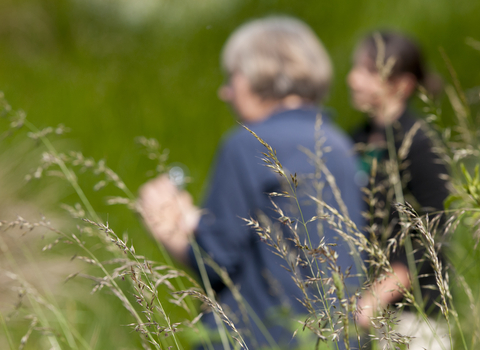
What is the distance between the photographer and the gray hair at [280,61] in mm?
1847

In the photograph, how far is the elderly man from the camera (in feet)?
5.23

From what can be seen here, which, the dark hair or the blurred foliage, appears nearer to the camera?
the dark hair

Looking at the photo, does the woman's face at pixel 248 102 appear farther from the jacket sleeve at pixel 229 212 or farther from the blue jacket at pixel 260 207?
the jacket sleeve at pixel 229 212

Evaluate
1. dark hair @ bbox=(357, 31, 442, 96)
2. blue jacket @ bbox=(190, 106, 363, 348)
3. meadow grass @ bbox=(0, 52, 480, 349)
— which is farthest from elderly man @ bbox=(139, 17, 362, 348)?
dark hair @ bbox=(357, 31, 442, 96)

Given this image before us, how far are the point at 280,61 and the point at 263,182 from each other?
0.58m

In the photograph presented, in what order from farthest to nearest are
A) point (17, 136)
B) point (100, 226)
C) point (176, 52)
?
point (176, 52) < point (17, 136) < point (100, 226)

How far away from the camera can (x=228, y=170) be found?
1686mm

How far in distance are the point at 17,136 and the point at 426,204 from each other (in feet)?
11.4

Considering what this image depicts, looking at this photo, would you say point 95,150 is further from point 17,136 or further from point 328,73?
point 328,73

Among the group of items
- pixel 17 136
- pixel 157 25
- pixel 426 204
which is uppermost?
pixel 157 25

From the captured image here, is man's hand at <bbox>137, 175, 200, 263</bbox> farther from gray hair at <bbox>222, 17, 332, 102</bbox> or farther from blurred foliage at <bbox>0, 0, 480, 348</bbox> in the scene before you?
blurred foliage at <bbox>0, 0, 480, 348</bbox>

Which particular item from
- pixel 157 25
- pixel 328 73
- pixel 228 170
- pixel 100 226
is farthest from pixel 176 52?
pixel 100 226

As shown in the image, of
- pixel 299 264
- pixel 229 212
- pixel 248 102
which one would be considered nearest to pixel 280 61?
pixel 248 102

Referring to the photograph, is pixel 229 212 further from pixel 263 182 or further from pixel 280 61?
pixel 280 61
